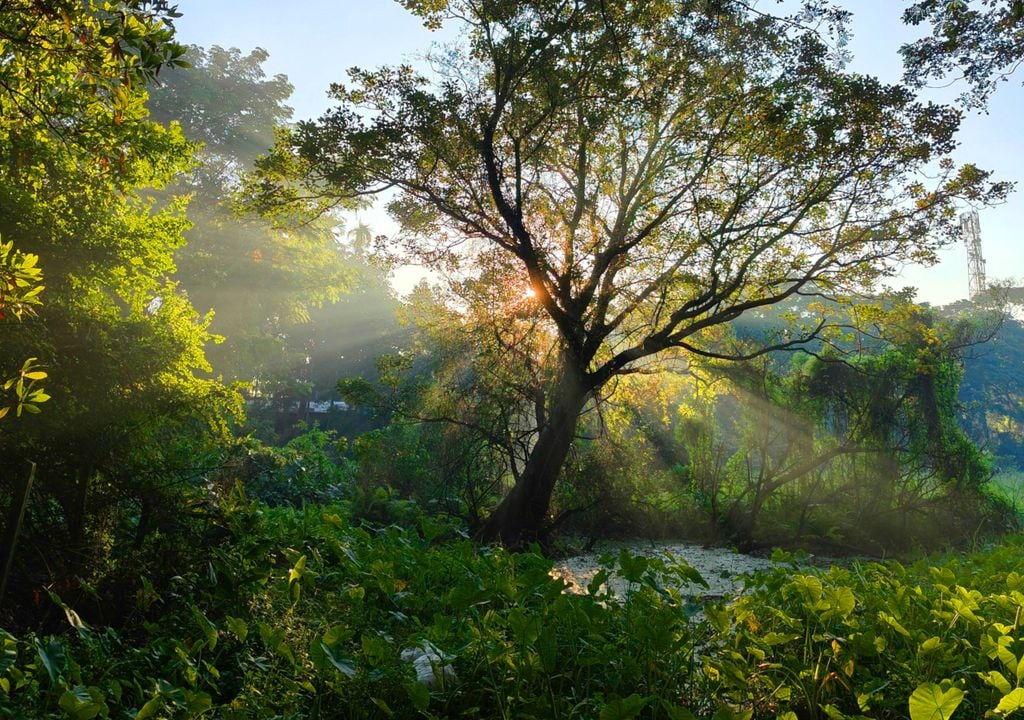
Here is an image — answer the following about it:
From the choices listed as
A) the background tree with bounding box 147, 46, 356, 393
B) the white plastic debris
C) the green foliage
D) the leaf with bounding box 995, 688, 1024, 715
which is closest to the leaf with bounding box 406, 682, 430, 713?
the green foliage

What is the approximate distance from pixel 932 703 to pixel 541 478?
6.27m

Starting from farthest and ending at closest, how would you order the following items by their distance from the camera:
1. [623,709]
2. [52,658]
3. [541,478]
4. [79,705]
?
[541,478]
[623,709]
[52,658]
[79,705]

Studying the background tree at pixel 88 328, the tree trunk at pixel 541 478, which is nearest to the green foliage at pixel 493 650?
the background tree at pixel 88 328

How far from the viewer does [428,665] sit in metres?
2.39

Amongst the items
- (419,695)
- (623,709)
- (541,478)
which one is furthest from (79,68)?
(541,478)

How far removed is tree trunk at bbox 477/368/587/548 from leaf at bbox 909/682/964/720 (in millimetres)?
6086

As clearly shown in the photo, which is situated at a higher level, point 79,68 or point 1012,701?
point 79,68

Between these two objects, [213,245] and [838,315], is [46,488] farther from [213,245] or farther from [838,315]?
[213,245]

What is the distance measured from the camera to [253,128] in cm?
2323

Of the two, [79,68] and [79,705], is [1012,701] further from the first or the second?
[79,68]

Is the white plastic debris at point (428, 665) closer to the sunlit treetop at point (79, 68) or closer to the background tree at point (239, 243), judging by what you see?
the sunlit treetop at point (79, 68)

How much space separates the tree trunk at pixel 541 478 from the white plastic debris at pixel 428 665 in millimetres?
5204

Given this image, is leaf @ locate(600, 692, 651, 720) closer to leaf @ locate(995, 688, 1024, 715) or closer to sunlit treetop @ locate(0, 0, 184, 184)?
leaf @ locate(995, 688, 1024, 715)

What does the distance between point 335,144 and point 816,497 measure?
7.85 metres
